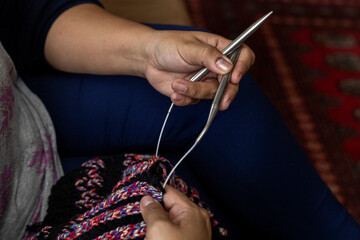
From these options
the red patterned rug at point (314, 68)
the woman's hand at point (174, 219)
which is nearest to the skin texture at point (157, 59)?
the woman's hand at point (174, 219)

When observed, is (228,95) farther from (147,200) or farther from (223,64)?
(147,200)

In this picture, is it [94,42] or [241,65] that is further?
[94,42]

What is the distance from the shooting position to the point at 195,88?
555mm

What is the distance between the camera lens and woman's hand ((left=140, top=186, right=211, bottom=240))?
1.43ft

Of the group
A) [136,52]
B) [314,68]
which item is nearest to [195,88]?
[136,52]

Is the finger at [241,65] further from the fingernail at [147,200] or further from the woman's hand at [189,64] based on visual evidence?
the fingernail at [147,200]

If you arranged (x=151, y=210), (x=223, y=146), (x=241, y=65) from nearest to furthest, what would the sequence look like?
(x=151, y=210) → (x=241, y=65) → (x=223, y=146)

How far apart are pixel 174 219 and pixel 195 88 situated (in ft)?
0.63

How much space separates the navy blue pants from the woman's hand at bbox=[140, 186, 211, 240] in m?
0.21

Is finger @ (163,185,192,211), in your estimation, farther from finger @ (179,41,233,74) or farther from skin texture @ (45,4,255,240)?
finger @ (179,41,233,74)

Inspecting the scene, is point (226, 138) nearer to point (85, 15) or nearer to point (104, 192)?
point (104, 192)

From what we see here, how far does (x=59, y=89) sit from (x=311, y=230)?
1.76 ft

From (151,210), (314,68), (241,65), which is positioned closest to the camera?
(151,210)


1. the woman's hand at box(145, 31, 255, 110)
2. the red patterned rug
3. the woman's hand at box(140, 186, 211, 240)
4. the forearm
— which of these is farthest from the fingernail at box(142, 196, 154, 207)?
the red patterned rug
